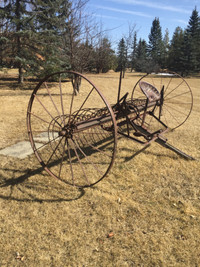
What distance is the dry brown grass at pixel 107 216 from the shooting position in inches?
86.4

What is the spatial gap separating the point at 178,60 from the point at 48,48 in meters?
26.9

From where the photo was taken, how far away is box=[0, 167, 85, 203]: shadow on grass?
3014 mm

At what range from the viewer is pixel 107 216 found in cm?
272

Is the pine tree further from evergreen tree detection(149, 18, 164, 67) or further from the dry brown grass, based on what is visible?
evergreen tree detection(149, 18, 164, 67)

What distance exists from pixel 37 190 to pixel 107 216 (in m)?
1.17

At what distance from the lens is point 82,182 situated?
342cm

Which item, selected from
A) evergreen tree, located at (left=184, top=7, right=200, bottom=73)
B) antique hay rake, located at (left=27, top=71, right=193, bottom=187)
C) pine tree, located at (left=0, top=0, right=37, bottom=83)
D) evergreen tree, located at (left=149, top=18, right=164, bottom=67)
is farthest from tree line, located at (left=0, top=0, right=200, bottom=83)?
evergreen tree, located at (left=149, top=18, right=164, bottom=67)

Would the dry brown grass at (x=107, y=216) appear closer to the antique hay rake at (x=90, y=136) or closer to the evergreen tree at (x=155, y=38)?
the antique hay rake at (x=90, y=136)

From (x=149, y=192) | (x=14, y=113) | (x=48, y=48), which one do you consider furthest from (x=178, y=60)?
(x=149, y=192)

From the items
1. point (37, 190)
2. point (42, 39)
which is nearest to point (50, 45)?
point (42, 39)

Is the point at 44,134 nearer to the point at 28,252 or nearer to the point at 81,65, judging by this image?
the point at 28,252

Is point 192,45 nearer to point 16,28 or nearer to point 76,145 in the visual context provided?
point 16,28

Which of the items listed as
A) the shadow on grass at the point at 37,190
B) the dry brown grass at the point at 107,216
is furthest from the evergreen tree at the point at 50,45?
the shadow on grass at the point at 37,190

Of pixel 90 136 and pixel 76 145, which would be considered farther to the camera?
pixel 90 136
